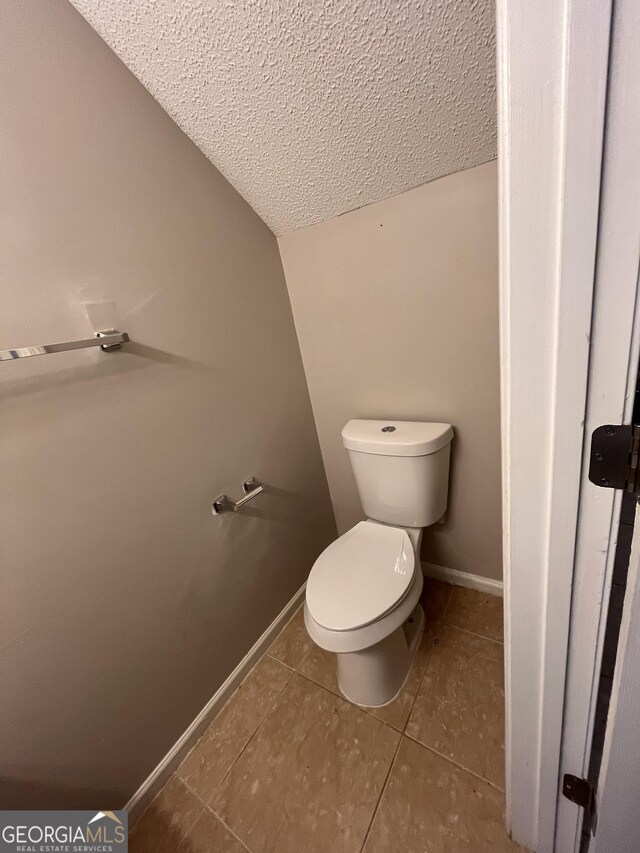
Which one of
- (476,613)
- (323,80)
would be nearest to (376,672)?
(476,613)

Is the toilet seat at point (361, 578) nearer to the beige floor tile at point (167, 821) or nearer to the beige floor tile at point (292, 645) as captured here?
the beige floor tile at point (292, 645)

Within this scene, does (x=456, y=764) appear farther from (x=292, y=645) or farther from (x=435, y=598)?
(x=292, y=645)

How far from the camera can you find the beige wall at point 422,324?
96 centimetres

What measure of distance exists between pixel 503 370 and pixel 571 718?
0.62m

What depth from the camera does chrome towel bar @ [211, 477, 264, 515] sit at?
1084 millimetres

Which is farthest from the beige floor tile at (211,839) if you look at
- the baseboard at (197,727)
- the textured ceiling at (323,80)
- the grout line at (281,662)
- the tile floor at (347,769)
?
the textured ceiling at (323,80)

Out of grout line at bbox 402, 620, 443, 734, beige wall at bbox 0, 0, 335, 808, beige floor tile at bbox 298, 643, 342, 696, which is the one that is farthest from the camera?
beige floor tile at bbox 298, 643, 342, 696

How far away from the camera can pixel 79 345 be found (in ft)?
2.28

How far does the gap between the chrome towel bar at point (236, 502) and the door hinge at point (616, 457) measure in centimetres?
95

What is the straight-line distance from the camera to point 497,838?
77 cm

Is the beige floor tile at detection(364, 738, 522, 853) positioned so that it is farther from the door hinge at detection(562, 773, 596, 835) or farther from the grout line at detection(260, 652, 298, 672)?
the grout line at detection(260, 652, 298, 672)

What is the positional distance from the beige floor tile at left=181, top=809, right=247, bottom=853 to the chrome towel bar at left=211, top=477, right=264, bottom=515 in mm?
→ 855

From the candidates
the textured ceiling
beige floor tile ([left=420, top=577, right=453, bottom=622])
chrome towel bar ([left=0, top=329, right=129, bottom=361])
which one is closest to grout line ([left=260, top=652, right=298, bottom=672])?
beige floor tile ([left=420, top=577, right=453, bottom=622])

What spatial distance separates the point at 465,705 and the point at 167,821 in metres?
0.97
